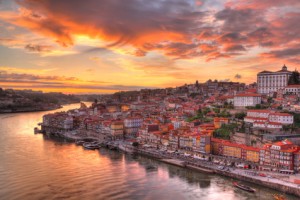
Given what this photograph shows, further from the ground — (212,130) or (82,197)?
(212,130)

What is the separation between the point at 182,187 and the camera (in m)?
15.4

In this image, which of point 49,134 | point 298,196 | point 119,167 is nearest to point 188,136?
point 119,167

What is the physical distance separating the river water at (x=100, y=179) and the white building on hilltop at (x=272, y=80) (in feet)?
53.6

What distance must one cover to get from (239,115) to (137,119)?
10.4m

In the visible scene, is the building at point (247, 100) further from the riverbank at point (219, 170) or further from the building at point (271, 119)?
the riverbank at point (219, 170)

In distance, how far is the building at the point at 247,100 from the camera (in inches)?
1096

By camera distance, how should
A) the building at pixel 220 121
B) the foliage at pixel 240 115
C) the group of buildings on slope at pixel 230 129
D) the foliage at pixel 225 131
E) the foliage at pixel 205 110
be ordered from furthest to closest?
the foliage at pixel 205 110, the foliage at pixel 240 115, the building at pixel 220 121, the foliage at pixel 225 131, the group of buildings on slope at pixel 230 129

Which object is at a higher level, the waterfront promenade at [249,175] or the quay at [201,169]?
the waterfront promenade at [249,175]

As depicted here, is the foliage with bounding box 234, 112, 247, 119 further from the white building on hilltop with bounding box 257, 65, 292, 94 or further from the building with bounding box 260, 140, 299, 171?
the building with bounding box 260, 140, 299, 171

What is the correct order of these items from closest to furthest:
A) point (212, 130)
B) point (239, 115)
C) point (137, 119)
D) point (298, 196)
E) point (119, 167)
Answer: point (298, 196), point (119, 167), point (212, 130), point (239, 115), point (137, 119)

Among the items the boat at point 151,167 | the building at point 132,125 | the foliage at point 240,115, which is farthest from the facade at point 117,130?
the foliage at point 240,115

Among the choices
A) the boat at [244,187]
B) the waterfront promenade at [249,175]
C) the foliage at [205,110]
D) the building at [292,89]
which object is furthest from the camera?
the foliage at [205,110]

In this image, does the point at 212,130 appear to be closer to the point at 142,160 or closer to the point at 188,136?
the point at 188,136

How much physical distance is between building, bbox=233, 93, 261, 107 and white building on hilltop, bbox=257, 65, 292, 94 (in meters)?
4.32
